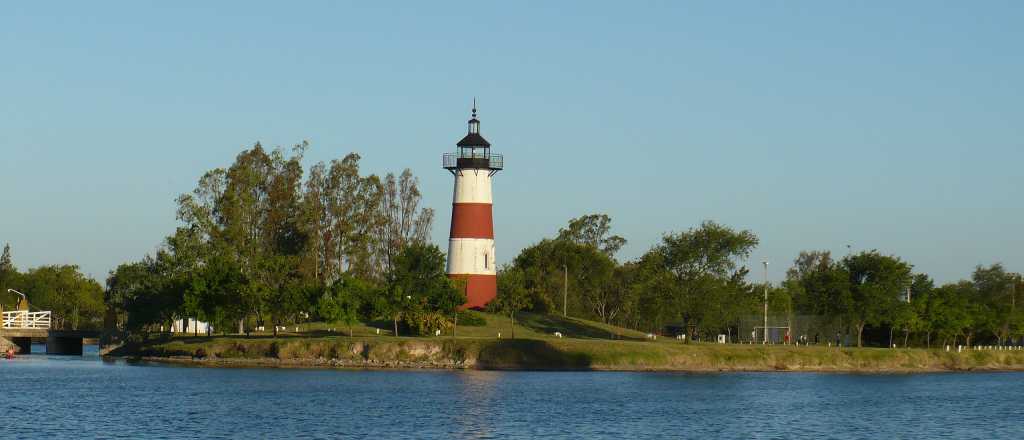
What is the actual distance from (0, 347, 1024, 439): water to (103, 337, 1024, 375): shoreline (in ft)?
9.56

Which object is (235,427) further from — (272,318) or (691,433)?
(272,318)

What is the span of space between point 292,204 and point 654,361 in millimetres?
48560

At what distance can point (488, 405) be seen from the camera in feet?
260

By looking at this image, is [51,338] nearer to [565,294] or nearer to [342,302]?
[342,302]

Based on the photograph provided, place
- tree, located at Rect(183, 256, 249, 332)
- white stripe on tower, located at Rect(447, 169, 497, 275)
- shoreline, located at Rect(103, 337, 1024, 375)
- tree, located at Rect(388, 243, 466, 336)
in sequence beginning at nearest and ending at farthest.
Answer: shoreline, located at Rect(103, 337, 1024, 375)
tree, located at Rect(388, 243, 466, 336)
tree, located at Rect(183, 256, 249, 332)
white stripe on tower, located at Rect(447, 169, 497, 275)

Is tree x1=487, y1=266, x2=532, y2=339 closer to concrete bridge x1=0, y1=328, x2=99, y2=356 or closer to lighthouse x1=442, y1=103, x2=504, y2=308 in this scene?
lighthouse x1=442, y1=103, x2=504, y2=308

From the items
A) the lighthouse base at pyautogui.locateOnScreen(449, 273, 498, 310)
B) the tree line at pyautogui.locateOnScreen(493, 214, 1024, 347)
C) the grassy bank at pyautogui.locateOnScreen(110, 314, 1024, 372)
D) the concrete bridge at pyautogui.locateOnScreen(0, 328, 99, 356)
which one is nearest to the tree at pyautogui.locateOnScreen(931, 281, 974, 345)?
the tree line at pyautogui.locateOnScreen(493, 214, 1024, 347)

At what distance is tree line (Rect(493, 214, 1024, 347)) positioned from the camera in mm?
130125

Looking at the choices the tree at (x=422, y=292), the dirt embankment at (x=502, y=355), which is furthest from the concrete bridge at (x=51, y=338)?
the tree at (x=422, y=292)

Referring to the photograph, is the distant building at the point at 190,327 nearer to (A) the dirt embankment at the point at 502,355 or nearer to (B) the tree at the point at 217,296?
(B) the tree at the point at 217,296

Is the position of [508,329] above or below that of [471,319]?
below

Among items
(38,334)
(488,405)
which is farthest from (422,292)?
(38,334)

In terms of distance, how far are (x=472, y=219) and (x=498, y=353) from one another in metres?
18.2

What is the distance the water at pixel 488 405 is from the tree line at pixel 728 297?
19.3m
